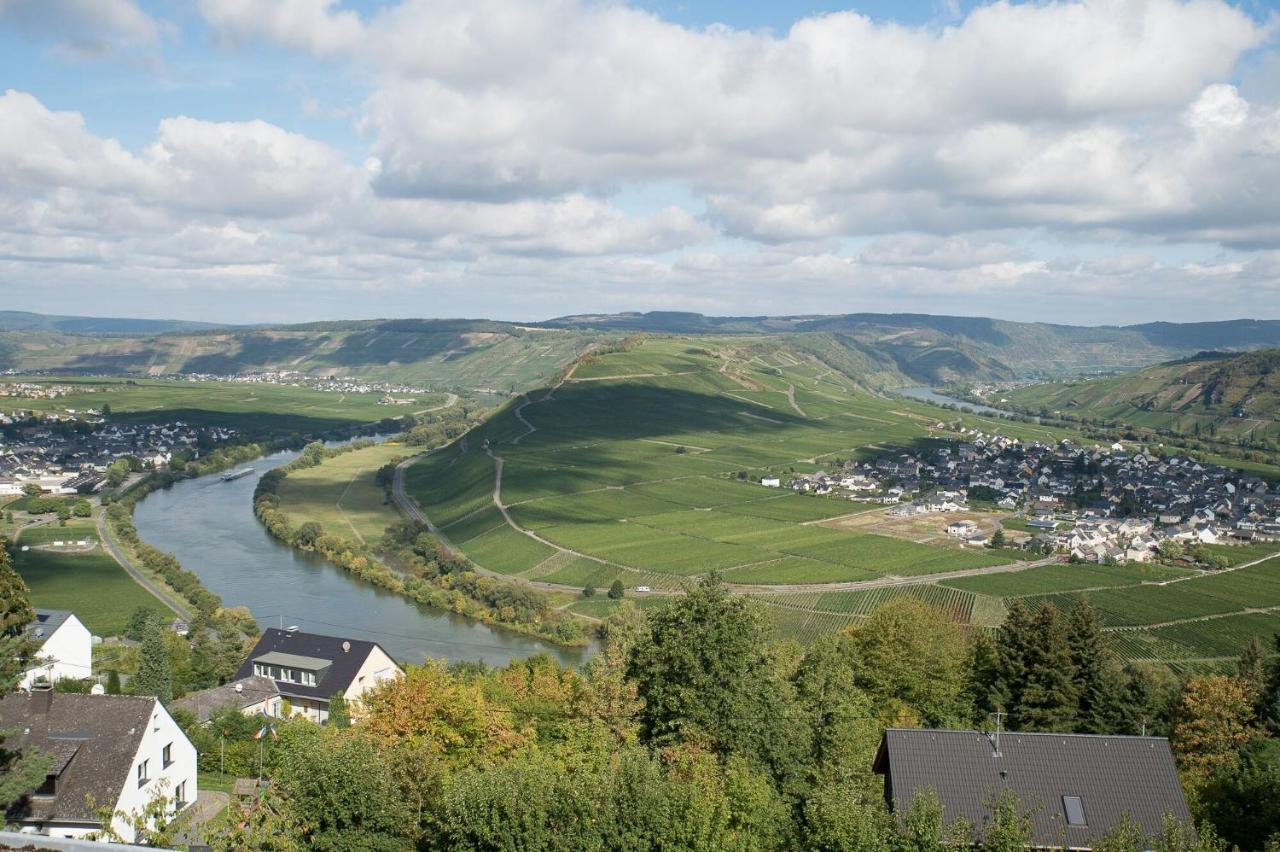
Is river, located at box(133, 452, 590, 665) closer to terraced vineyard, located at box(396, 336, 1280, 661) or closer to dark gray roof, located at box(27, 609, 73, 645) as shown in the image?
terraced vineyard, located at box(396, 336, 1280, 661)

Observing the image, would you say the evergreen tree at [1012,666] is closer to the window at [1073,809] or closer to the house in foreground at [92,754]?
the window at [1073,809]

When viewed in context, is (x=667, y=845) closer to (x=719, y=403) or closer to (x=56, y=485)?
(x=56, y=485)

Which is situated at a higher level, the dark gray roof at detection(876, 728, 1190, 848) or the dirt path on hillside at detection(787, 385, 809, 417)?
the dark gray roof at detection(876, 728, 1190, 848)

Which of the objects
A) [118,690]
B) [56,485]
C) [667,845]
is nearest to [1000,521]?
[118,690]

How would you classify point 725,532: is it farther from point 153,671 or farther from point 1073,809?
point 1073,809

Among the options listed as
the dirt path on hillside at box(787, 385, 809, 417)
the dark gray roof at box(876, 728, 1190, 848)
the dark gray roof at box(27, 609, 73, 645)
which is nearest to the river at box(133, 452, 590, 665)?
the dark gray roof at box(27, 609, 73, 645)

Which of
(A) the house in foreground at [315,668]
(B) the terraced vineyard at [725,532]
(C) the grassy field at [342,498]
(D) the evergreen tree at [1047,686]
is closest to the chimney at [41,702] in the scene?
(A) the house in foreground at [315,668]

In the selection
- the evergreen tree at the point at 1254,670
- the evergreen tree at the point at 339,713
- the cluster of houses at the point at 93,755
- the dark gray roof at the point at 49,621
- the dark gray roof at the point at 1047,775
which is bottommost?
the evergreen tree at the point at 339,713
